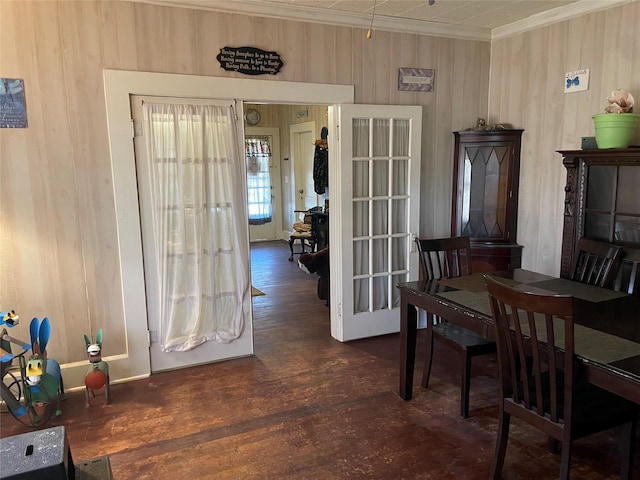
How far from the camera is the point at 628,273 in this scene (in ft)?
9.99

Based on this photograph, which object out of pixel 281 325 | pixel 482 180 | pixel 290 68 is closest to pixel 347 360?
pixel 281 325

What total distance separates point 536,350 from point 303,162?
6720mm

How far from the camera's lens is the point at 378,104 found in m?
3.84

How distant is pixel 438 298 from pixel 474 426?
2.55 feet

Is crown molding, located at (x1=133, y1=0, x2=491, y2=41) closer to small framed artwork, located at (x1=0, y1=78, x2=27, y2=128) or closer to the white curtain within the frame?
the white curtain

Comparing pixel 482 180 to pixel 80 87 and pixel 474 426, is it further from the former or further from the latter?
pixel 80 87

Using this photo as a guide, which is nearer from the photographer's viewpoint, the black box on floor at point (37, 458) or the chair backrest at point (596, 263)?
the black box on floor at point (37, 458)

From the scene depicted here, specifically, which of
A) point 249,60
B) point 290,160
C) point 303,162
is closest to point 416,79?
point 249,60

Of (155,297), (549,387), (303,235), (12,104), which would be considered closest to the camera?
(549,387)

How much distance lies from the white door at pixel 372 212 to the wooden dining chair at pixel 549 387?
188 cm

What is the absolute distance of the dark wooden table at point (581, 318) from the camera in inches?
67.2

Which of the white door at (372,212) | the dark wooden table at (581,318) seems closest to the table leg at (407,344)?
the dark wooden table at (581,318)

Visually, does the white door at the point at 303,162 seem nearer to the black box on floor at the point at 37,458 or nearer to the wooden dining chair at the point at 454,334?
the wooden dining chair at the point at 454,334

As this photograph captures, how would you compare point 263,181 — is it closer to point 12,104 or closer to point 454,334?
point 12,104
